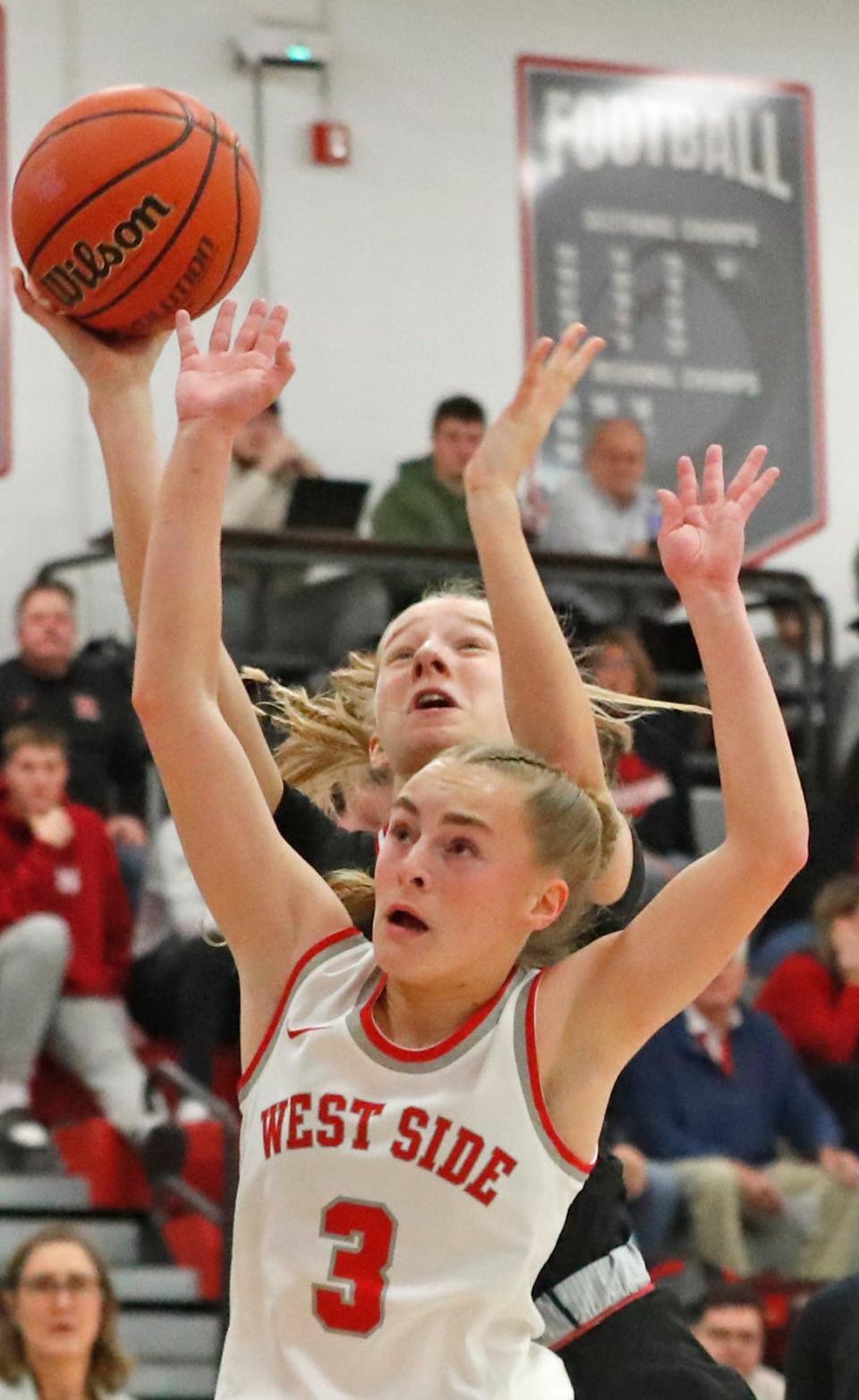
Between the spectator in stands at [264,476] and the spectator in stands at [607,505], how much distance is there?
3.99 ft

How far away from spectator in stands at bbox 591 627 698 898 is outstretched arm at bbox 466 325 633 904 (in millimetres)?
5008

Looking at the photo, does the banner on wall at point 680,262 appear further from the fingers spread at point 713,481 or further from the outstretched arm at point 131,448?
the fingers spread at point 713,481

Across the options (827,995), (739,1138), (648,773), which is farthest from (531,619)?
(648,773)

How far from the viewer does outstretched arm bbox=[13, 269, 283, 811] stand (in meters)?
3.02

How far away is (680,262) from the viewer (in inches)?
435

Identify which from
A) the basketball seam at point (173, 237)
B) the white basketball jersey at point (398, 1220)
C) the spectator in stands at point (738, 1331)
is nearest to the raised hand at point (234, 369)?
the basketball seam at point (173, 237)

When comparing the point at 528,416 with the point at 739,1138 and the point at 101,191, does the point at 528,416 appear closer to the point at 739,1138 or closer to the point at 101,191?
the point at 101,191

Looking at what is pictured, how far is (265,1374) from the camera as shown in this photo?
255 centimetres

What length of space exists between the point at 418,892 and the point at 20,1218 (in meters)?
4.69

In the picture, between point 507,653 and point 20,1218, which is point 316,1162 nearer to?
point 507,653

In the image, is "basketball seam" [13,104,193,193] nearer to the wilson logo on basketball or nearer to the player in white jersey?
Result: the wilson logo on basketball

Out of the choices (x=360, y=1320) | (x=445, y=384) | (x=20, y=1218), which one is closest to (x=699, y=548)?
(x=360, y=1320)

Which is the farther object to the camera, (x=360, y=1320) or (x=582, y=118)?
(x=582, y=118)

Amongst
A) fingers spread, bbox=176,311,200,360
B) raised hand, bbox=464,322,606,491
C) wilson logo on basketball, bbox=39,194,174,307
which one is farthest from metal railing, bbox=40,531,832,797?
fingers spread, bbox=176,311,200,360
